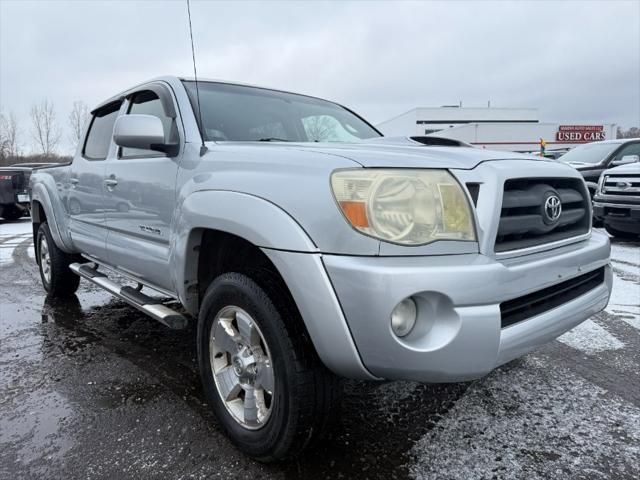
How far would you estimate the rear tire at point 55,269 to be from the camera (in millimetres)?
4637

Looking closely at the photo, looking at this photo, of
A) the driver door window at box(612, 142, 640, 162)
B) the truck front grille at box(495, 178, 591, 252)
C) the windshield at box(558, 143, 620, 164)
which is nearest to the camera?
the truck front grille at box(495, 178, 591, 252)

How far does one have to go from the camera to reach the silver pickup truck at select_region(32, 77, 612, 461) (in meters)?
1.68

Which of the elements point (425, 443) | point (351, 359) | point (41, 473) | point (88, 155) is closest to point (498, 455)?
point (425, 443)

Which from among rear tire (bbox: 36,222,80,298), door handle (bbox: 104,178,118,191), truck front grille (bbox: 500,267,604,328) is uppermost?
door handle (bbox: 104,178,118,191)

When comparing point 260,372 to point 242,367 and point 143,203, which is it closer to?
point 242,367

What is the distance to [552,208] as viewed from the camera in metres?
2.09

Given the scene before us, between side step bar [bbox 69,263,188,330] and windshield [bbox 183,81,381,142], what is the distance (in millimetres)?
988

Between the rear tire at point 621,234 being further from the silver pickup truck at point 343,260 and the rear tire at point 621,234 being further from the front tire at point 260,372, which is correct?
the front tire at point 260,372

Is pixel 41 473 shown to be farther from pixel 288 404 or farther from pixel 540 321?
pixel 540 321

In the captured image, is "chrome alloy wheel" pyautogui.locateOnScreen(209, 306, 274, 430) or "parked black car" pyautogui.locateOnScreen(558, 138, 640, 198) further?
"parked black car" pyautogui.locateOnScreen(558, 138, 640, 198)

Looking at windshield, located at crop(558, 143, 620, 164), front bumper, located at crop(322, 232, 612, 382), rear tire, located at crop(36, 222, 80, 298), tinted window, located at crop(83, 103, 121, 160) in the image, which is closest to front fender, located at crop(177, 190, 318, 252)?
front bumper, located at crop(322, 232, 612, 382)

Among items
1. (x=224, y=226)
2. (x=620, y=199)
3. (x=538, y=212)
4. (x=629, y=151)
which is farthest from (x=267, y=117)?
(x=629, y=151)

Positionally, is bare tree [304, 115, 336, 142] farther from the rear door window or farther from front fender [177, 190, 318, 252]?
the rear door window

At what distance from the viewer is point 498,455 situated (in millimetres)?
2096
